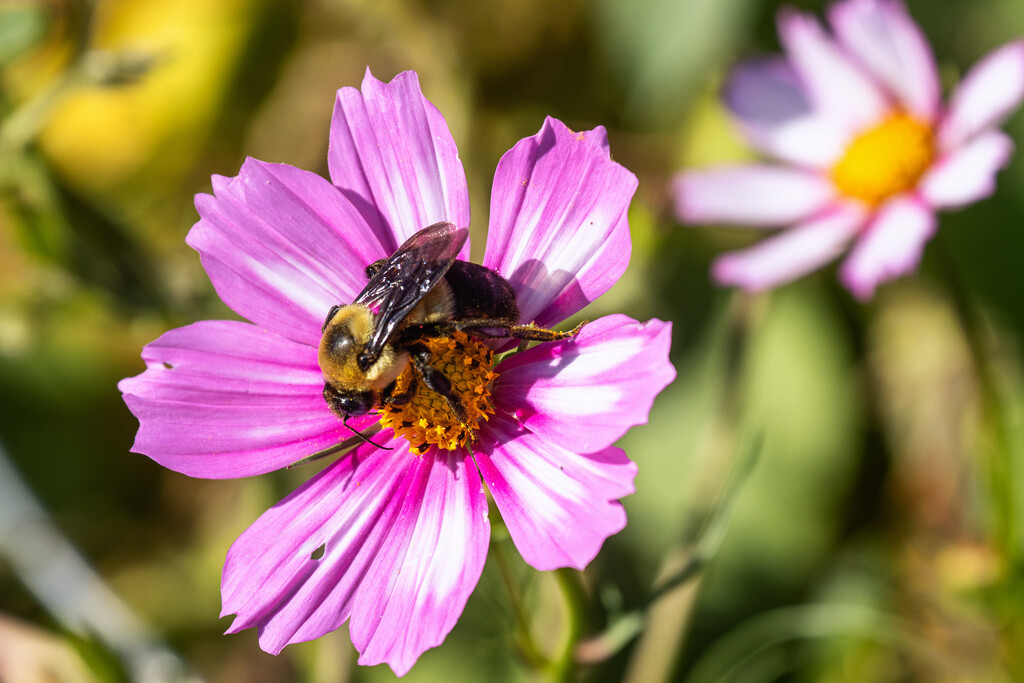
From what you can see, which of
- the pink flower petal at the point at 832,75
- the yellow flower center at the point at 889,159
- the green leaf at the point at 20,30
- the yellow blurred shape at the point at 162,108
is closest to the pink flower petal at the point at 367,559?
the green leaf at the point at 20,30

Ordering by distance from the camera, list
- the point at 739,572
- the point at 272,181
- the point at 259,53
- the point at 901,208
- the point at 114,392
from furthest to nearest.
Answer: the point at 259,53, the point at 114,392, the point at 739,572, the point at 901,208, the point at 272,181

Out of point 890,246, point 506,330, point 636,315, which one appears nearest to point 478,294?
point 506,330

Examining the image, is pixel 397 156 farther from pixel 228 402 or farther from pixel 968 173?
pixel 968 173

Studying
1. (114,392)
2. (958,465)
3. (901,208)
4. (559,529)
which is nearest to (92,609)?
(114,392)

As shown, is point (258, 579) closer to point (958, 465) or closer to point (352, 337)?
point (352, 337)

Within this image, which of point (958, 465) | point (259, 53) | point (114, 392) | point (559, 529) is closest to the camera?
point (559, 529)
